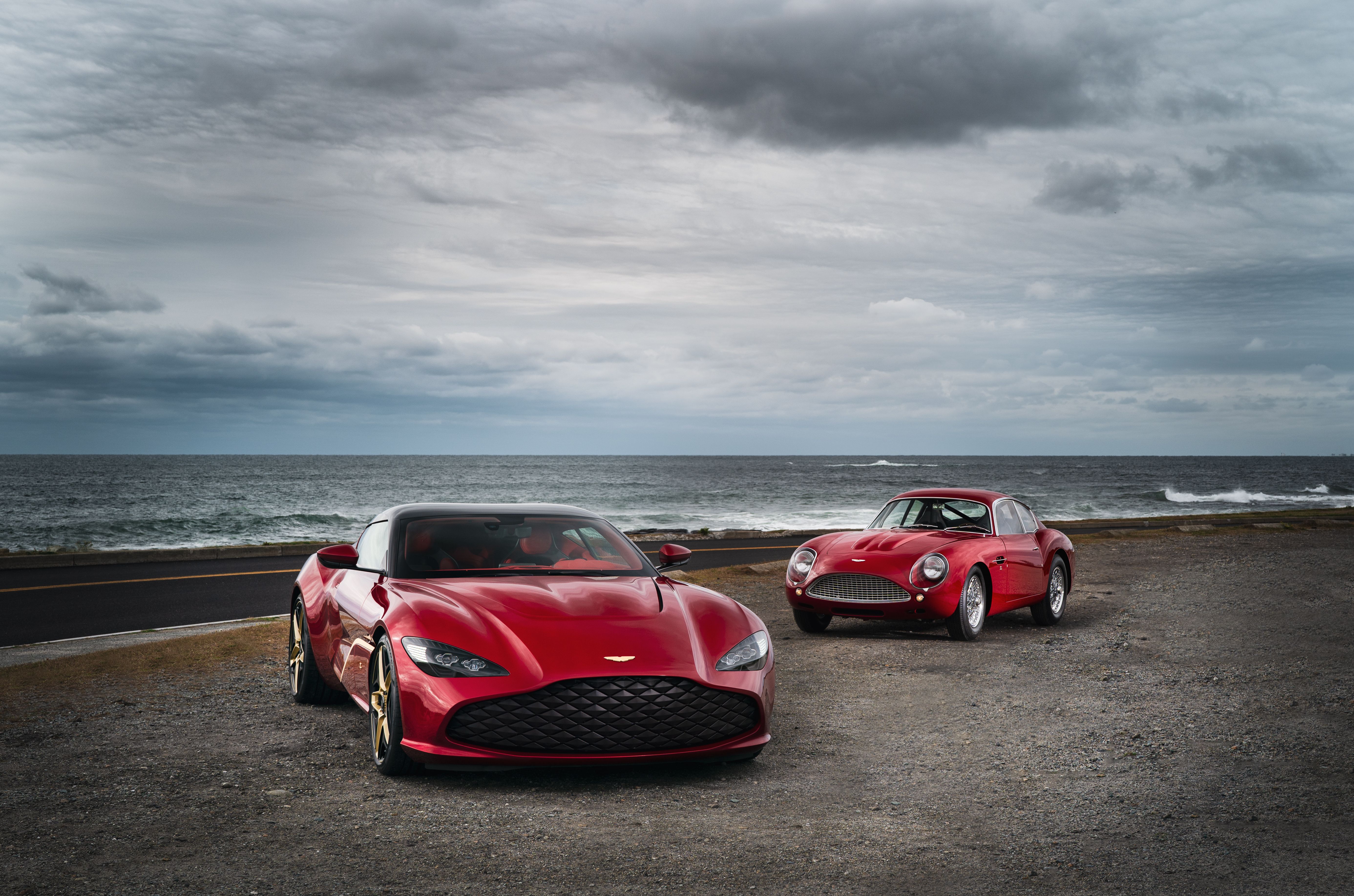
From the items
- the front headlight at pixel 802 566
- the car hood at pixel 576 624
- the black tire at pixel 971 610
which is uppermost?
the car hood at pixel 576 624

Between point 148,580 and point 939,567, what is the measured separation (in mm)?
13656

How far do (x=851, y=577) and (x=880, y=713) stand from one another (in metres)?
3.15

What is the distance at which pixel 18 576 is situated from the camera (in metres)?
18.4

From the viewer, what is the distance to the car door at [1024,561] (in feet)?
35.7

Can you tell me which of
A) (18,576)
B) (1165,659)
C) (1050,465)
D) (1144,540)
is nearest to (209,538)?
(18,576)

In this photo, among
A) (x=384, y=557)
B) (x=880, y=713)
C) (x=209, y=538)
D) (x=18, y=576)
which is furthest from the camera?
(x=209, y=538)

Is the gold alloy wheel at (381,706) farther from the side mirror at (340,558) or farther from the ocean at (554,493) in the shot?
the ocean at (554,493)

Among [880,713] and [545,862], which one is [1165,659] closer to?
[880,713]

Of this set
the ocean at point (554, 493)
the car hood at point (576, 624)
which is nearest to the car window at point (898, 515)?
the car hood at point (576, 624)

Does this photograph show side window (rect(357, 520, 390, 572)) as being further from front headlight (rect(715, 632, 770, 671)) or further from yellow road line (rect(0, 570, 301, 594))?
yellow road line (rect(0, 570, 301, 594))

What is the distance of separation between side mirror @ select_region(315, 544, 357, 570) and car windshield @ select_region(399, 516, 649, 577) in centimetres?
50

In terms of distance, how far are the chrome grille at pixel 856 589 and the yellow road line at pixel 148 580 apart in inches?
382

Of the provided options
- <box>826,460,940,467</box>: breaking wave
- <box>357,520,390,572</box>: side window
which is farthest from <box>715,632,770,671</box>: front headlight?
<box>826,460,940,467</box>: breaking wave

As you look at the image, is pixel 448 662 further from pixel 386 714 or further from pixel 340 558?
pixel 340 558
